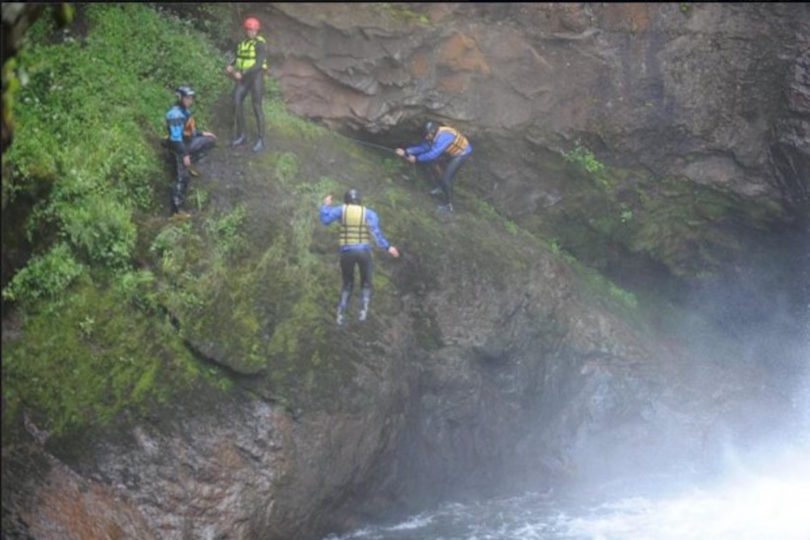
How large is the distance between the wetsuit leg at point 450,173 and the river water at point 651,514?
16.6 feet

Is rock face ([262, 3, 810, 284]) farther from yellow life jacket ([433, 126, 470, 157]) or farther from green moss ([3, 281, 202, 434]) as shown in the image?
green moss ([3, 281, 202, 434])

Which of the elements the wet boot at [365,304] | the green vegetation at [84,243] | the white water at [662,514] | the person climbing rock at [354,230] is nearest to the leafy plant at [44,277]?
the green vegetation at [84,243]

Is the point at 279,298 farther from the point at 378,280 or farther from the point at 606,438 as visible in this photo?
the point at 606,438

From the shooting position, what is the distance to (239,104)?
1448cm

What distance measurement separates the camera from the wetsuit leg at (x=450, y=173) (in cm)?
1554

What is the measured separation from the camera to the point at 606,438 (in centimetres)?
1616

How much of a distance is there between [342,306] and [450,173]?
11.5 ft

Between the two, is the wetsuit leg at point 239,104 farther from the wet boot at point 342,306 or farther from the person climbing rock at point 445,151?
the wet boot at point 342,306

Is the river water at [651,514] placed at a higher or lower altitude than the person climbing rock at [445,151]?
lower

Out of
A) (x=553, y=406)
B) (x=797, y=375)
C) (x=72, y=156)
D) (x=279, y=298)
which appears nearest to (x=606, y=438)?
(x=553, y=406)

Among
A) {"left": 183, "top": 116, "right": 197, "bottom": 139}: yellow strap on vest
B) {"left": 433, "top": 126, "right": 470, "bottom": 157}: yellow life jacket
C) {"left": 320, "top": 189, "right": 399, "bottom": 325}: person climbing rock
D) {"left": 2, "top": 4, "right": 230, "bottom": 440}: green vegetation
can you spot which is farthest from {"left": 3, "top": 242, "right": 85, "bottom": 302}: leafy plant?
{"left": 433, "top": 126, "right": 470, "bottom": 157}: yellow life jacket

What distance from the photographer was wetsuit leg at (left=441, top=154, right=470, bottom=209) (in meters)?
15.5

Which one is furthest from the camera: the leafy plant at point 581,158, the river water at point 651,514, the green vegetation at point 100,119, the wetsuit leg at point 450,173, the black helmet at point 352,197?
the leafy plant at point 581,158

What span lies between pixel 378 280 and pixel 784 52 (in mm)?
7966
